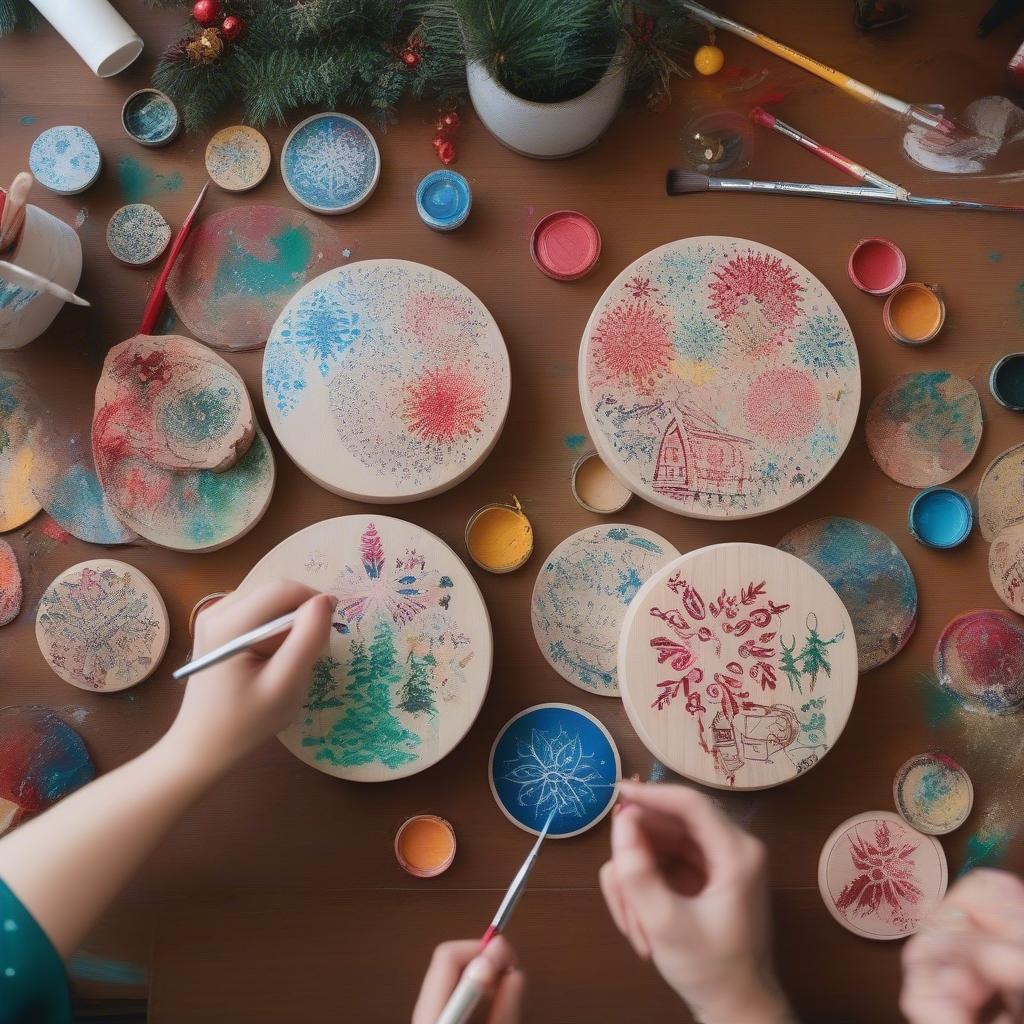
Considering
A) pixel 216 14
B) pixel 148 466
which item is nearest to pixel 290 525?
pixel 148 466

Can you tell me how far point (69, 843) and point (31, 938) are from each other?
90 mm

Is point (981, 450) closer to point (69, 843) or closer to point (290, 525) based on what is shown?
point (290, 525)

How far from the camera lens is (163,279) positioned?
50.8 inches

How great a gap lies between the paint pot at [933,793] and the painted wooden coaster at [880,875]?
0.06ft

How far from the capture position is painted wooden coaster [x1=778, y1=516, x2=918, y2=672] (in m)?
1.27

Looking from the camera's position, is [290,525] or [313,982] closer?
[313,982]

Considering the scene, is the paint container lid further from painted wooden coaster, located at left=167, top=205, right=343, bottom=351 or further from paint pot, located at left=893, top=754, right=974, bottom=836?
paint pot, located at left=893, top=754, right=974, bottom=836

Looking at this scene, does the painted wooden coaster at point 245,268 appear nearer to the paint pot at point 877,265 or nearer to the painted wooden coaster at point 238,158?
the painted wooden coaster at point 238,158

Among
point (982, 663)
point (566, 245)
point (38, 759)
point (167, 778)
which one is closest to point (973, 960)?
point (982, 663)

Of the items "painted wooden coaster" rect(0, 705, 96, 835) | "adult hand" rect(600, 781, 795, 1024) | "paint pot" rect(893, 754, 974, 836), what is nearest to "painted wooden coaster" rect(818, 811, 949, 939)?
"paint pot" rect(893, 754, 974, 836)

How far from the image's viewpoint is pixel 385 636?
1174 mm

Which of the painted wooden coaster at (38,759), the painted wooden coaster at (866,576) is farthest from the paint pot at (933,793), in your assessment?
the painted wooden coaster at (38,759)

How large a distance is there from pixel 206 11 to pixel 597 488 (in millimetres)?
848

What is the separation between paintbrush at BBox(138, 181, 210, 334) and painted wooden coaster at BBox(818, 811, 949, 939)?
115 cm
